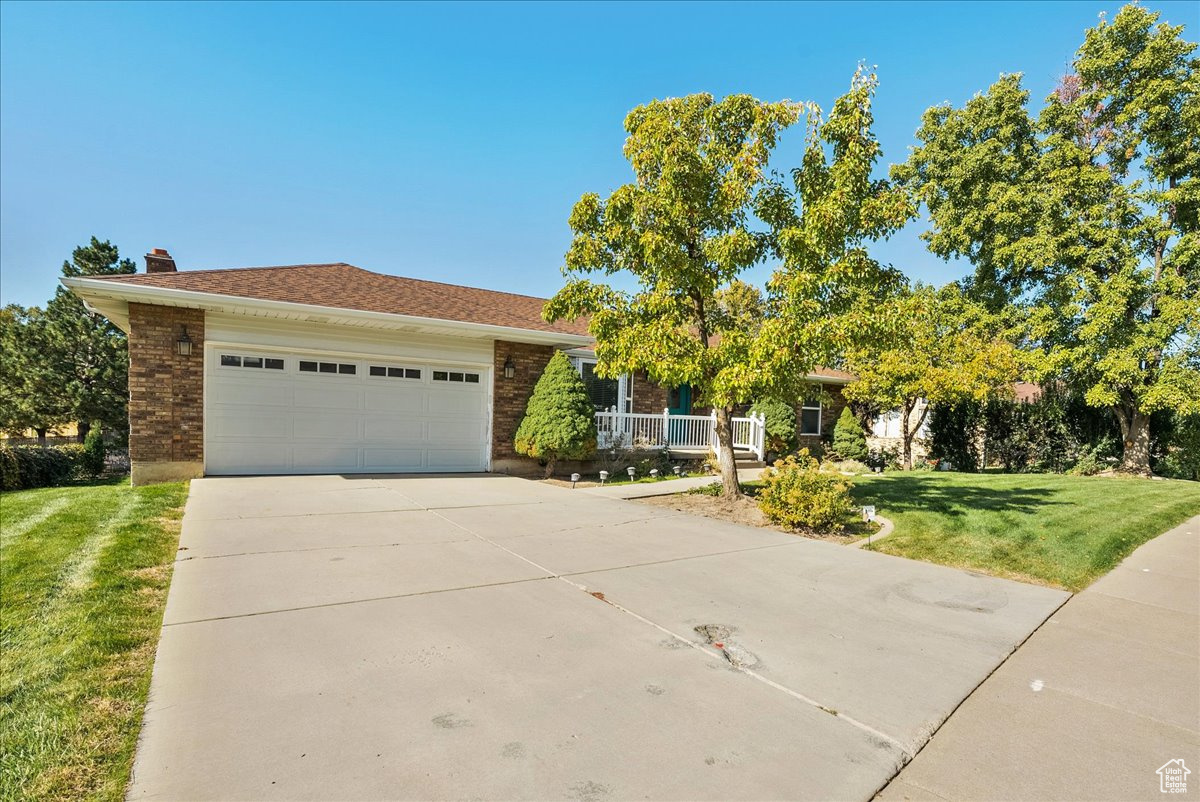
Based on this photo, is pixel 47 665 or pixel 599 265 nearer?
pixel 47 665

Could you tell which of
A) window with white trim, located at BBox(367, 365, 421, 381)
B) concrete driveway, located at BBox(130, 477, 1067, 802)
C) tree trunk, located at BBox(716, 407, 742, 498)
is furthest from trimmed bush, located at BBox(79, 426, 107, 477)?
tree trunk, located at BBox(716, 407, 742, 498)

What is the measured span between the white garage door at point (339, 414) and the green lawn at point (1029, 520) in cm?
802

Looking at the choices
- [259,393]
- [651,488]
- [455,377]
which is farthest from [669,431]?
[259,393]

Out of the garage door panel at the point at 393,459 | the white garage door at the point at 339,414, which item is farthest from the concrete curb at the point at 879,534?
the garage door panel at the point at 393,459

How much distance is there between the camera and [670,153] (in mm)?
7695

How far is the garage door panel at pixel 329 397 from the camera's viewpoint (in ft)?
34.7

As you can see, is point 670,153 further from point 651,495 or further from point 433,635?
point 433,635

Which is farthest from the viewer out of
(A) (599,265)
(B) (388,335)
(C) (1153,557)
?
(B) (388,335)

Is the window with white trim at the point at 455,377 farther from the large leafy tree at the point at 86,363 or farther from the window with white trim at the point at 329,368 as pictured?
the large leafy tree at the point at 86,363

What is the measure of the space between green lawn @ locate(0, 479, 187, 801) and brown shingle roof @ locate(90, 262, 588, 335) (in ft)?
14.9

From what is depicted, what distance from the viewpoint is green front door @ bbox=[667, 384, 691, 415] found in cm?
1717

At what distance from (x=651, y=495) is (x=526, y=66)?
363 inches

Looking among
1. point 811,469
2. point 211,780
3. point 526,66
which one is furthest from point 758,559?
point 526,66

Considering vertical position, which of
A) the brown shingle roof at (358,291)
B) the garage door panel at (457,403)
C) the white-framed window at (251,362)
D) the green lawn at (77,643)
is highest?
the brown shingle roof at (358,291)
